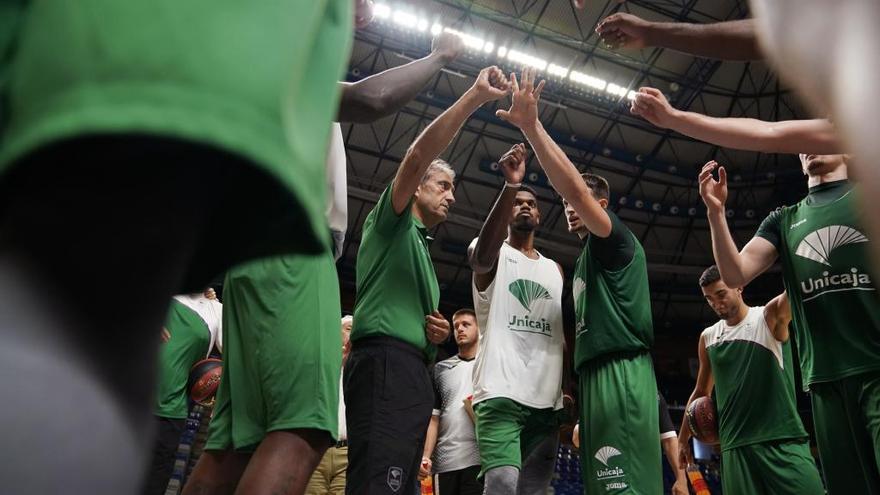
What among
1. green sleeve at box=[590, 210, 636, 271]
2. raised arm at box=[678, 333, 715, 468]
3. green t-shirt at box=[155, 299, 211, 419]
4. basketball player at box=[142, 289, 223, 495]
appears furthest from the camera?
raised arm at box=[678, 333, 715, 468]

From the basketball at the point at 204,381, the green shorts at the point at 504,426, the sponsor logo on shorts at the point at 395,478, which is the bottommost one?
the sponsor logo on shorts at the point at 395,478

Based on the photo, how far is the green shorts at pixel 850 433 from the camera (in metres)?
2.43

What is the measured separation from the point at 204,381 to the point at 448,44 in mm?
3013

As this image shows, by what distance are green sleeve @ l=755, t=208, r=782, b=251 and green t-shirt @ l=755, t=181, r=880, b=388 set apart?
126 millimetres

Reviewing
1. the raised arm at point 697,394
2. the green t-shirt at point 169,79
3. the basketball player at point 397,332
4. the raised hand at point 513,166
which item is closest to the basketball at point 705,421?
the raised arm at point 697,394

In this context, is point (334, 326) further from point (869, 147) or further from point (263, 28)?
point (869, 147)

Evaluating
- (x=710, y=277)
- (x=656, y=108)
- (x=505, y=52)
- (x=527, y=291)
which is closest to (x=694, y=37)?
(x=656, y=108)

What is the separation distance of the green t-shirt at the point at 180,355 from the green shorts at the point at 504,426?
78.9 inches

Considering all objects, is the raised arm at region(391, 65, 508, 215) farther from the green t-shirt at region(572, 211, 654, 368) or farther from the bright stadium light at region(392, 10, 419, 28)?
the bright stadium light at region(392, 10, 419, 28)

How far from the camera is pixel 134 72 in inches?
20.0

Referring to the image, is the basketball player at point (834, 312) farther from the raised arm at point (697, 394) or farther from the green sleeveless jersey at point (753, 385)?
the raised arm at point (697, 394)

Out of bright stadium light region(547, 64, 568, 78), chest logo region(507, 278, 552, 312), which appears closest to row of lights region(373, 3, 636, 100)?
bright stadium light region(547, 64, 568, 78)

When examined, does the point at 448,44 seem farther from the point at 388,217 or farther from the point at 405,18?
the point at 405,18

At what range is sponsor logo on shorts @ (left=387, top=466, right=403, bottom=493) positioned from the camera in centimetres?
232
